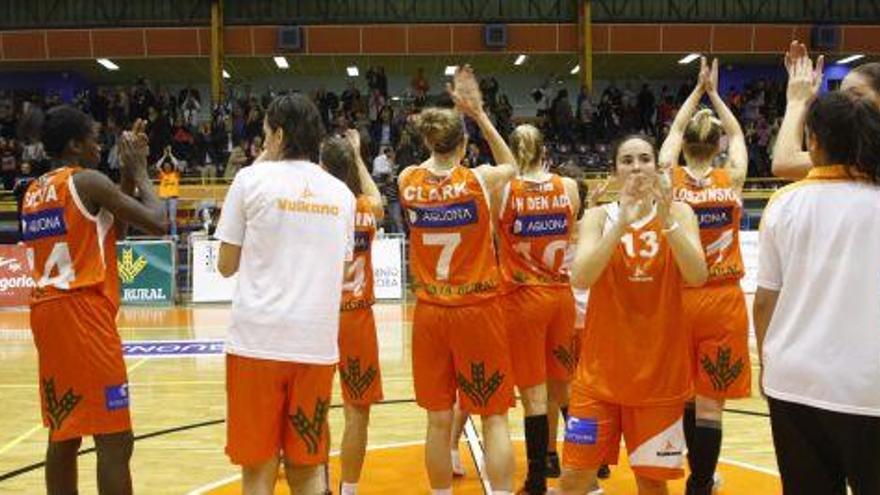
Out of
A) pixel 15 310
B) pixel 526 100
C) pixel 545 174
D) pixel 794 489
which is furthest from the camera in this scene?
pixel 526 100

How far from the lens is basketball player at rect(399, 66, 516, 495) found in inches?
197

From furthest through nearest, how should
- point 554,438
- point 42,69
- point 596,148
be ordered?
point 42,69 < point 596,148 < point 554,438

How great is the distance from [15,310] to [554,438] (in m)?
12.3

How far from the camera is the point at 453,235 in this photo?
5.04m

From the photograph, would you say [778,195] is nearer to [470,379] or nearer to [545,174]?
[470,379]

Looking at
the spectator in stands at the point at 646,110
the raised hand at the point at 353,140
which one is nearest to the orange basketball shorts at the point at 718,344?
the raised hand at the point at 353,140

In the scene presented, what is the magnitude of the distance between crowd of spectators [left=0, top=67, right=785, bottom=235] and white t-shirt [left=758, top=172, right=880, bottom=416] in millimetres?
17709

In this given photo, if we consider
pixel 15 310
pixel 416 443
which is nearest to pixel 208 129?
pixel 15 310

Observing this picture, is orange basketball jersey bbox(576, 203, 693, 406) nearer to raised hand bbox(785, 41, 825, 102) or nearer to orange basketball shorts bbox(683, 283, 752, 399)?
raised hand bbox(785, 41, 825, 102)

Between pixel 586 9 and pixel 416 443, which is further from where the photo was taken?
pixel 586 9

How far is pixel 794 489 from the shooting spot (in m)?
3.17

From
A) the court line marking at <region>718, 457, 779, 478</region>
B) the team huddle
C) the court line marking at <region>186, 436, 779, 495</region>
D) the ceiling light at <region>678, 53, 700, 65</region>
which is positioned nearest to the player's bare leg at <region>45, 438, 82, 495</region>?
the team huddle

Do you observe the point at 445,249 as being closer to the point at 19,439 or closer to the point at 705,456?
the point at 705,456

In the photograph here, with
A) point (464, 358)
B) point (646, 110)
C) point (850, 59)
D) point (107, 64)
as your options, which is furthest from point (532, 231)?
point (850, 59)
